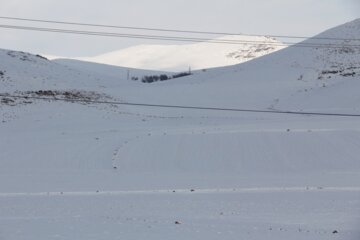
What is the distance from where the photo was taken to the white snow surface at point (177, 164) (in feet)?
54.8

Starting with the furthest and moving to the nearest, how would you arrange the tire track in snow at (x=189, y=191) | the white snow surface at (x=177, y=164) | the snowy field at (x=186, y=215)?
the tire track in snow at (x=189, y=191) < the white snow surface at (x=177, y=164) < the snowy field at (x=186, y=215)

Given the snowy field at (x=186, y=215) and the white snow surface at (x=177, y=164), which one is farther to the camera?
the white snow surface at (x=177, y=164)

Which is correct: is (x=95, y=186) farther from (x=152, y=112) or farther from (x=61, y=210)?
(x=152, y=112)

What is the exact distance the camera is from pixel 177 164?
31219 millimetres

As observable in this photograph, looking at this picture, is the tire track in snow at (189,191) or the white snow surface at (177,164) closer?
the white snow surface at (177,164)

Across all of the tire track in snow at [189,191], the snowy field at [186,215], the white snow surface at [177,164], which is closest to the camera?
the snowy field at [186,215]

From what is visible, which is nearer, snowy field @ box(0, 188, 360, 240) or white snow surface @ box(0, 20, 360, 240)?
snowy field @ box(0, 188, 360, 240)

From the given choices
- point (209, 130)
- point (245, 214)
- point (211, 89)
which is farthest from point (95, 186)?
point (211, 89)

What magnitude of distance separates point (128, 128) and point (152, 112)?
441 inches

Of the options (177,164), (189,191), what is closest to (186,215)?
(189,191)

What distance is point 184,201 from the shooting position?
20672 mm

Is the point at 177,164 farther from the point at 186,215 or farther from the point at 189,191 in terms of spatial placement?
the point at 186,215

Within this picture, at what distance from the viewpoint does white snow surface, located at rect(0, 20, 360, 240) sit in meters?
16.7

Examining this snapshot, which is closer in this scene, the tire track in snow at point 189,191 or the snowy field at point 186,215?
the snowy field at point 186,215
